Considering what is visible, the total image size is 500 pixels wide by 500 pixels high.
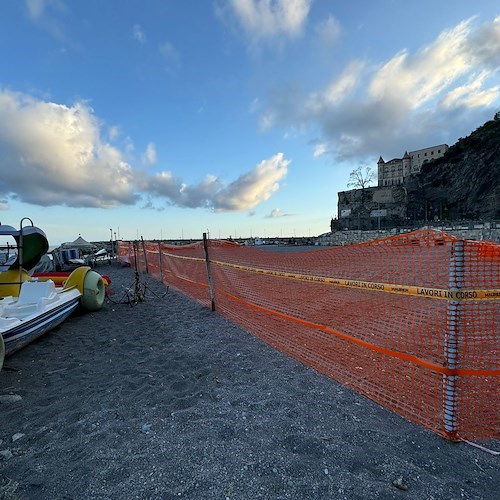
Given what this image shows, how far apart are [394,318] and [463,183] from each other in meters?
96.2

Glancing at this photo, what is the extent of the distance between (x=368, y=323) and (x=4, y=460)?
5.30 metres

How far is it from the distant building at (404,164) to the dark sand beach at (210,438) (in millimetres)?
115491

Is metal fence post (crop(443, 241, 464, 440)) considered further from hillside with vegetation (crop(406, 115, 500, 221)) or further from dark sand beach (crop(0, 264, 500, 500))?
hillside with vegetation (crop(406, 115, 500, 221))

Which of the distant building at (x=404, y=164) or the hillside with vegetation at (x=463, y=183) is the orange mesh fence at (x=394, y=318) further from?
the distant building at (x=404, y=164)

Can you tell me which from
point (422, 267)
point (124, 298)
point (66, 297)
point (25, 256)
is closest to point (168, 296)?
point (124, 298)

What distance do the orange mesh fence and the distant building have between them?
112393mm

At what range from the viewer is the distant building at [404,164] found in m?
106

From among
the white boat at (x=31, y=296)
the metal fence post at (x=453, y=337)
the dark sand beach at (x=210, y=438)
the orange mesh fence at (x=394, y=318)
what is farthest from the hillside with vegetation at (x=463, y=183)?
the white boat at (x=31, y=296)

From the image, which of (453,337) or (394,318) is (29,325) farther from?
(394,318)

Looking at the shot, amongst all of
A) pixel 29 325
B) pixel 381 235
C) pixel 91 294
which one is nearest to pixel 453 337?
pixel 29 325

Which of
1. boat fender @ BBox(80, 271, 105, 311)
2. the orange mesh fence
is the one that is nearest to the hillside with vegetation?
the orange mesh fence

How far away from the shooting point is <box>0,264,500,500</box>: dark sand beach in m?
2.09

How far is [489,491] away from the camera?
6.59 feet

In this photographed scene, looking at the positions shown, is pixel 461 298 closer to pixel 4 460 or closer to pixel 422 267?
pixel 422 267
